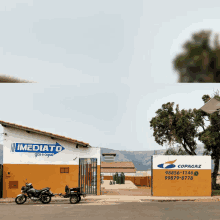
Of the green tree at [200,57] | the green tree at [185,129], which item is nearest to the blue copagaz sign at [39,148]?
the green tree at [185,129]

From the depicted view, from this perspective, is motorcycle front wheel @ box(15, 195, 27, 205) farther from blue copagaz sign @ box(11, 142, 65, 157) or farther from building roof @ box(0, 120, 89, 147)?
building roof @ box(0, 120, 89, 147)

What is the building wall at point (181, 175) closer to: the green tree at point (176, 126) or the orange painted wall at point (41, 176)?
the orange painted wall at point (41, 176)

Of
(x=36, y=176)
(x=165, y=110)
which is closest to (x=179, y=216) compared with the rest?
(x=36, y=176)

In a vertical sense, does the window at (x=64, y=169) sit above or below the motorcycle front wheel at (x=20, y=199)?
A: above

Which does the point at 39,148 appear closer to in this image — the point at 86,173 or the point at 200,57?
the point at 86,173

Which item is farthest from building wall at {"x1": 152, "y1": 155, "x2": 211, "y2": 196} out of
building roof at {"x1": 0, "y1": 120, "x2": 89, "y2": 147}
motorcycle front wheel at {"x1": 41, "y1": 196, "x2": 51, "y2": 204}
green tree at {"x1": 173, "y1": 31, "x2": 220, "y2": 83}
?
green tree at {"x1": 173, "y1": 31, "x2": 220, "y2": 83}

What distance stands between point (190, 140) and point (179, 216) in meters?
18.6

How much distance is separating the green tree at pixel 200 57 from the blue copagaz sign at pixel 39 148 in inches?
668

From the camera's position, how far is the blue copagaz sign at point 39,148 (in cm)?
1759

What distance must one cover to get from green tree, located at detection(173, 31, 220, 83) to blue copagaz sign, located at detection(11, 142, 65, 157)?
1698cm

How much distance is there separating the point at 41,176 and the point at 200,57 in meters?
17.3

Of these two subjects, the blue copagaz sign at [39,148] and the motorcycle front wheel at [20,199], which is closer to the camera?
the motorcycle front wheel at [20,199]

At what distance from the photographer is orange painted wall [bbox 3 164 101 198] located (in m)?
17.2

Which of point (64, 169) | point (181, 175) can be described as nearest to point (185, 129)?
point (181, 175)
